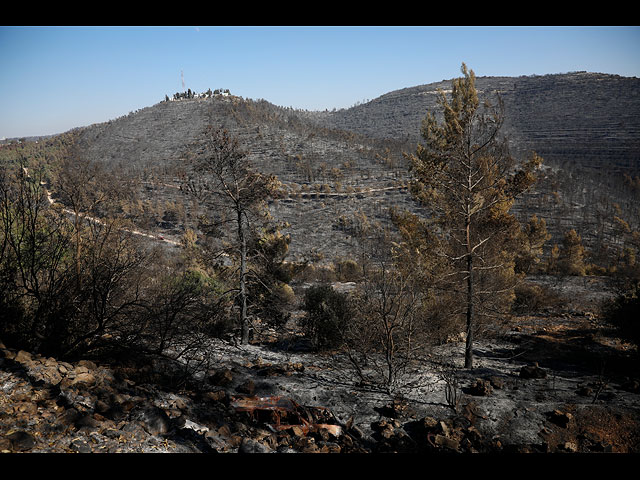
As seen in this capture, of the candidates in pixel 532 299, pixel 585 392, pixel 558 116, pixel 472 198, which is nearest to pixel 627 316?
pixel 585 392

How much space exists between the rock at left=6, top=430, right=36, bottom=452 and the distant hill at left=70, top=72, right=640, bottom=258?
3221 centimetres

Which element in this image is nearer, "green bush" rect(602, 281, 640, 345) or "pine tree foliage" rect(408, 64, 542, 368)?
"pine tree foliage" rect(408, 64, 542, 368)

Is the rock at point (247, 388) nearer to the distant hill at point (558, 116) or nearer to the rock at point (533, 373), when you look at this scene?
the rock at point (533, 373)

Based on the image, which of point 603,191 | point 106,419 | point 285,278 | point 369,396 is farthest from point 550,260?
point 603,191

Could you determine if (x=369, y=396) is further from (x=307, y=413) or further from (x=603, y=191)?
(x=603, y=191)

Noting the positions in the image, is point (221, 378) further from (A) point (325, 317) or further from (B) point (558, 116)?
(B) point (558, 116)

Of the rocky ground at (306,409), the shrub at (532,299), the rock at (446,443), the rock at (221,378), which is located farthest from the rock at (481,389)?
the shrub at (532,299)

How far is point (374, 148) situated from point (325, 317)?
69366 millimetres

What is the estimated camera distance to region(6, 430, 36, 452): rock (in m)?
2.70

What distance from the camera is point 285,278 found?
55.4 feet

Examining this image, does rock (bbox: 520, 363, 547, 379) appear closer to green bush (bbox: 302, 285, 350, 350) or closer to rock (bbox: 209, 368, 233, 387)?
green bush (bbox: 302, 285, 350, 350)

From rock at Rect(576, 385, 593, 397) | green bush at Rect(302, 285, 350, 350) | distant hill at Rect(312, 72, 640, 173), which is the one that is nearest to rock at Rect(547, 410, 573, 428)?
rock at Rect(576, 385, 593, 397)

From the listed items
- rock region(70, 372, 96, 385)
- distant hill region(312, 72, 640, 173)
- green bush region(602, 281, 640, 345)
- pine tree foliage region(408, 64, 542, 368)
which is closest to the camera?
rock region(70, 372, 96, 385)

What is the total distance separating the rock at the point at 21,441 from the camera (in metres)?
2.70
